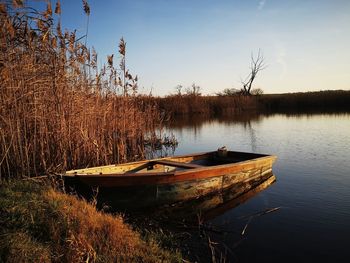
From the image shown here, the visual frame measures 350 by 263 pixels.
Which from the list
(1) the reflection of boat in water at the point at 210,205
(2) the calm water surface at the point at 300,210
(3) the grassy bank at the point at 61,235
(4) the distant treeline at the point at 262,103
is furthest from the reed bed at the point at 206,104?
(3) the grassy bank at the point at 61,235

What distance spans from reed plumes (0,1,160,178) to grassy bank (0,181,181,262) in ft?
4.75

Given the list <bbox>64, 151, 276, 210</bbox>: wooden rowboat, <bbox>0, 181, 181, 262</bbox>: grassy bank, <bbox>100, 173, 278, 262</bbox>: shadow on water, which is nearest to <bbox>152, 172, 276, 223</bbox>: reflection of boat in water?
<bbox>100, 173, 278, 262</bbox>: shadow on water

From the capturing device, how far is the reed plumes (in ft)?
17.1

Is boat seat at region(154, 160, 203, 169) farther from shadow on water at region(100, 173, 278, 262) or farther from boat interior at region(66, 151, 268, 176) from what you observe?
shadow on water at region(100, 173, 278, 262)

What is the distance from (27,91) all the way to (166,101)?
17832mm

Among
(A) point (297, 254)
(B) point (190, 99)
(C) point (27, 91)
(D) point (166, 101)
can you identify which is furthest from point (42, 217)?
(B) point (190, 99)

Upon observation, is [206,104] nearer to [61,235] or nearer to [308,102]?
[308,102]

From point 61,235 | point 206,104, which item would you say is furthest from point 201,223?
point 206,104

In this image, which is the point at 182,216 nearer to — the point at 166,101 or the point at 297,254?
the point at 297,254

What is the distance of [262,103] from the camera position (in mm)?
30281

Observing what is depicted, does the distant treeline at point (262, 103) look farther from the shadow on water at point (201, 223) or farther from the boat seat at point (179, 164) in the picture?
the shadow on water at point (201, 223)

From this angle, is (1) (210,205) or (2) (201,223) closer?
(2) (201,223)

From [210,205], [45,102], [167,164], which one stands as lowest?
[210,205]

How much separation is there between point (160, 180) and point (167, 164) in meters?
1.06
